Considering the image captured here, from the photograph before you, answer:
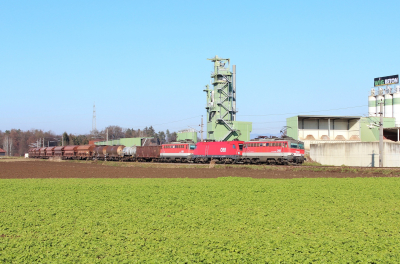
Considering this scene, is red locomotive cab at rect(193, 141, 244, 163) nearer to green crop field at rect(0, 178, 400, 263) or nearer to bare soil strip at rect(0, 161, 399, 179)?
bare soil strip at rect(0, 161, 399, 179)

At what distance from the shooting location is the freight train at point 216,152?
4831 cm

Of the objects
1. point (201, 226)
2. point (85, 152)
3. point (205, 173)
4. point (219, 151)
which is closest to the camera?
point (201, 226)

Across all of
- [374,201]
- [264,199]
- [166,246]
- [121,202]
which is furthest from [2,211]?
[374,201]

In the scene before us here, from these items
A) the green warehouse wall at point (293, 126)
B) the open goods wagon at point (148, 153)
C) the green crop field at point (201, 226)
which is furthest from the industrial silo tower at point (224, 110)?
the green crop field at point (201, 226)

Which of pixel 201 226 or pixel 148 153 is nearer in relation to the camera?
pixel 201 226

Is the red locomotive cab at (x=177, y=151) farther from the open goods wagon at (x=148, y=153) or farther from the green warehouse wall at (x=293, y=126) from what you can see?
the green warehouse wall at (x=293, y=126)

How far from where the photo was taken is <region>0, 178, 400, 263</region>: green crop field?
30.9ft

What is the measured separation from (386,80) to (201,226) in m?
96.7

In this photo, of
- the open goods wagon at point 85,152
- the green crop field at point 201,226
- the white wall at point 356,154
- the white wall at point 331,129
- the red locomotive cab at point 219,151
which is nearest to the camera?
the green crop field at point 201,226

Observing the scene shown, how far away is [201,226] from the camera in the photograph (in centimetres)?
1262

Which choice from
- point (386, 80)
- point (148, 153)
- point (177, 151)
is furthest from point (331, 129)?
point (148, 153)

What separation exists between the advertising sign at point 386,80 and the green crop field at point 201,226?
83.0 meters

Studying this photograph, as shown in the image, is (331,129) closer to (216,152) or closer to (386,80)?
(386,80)

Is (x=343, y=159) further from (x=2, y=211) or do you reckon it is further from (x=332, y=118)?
(x=2, y=211)
